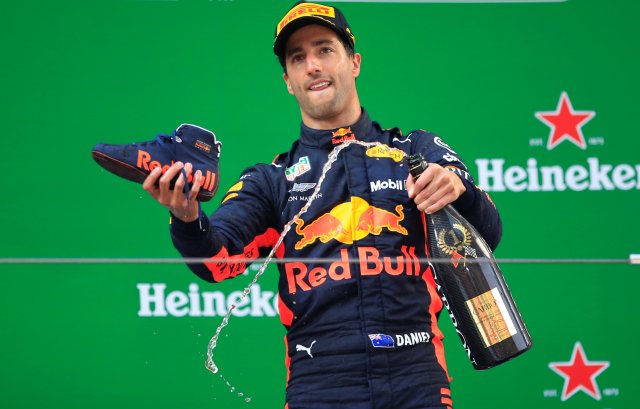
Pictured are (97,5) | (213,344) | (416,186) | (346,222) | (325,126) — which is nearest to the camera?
(416,186)

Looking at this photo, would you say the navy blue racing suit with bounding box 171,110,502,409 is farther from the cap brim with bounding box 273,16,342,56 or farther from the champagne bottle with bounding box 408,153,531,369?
the cap brim with bounding box 273,16,342,56

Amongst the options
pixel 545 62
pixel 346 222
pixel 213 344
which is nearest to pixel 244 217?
pixel 346 222

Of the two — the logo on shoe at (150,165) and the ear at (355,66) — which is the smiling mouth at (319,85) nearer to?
the ear at (355,66)

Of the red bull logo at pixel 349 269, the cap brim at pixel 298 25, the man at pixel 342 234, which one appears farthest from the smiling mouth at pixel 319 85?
the red bull logo at pixel 349 269

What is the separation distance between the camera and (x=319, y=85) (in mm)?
2051

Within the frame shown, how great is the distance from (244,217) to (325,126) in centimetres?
26

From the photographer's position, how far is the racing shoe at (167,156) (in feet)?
5.52

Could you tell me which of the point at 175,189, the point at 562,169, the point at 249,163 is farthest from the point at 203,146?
the point at 562,169

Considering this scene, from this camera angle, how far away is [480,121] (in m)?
2.86

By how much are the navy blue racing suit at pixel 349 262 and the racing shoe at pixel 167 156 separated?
0.27ft

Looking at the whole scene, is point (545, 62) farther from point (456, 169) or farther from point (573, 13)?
point (456, 169)

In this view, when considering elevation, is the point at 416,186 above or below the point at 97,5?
below

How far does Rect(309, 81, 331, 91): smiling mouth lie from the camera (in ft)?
6.73

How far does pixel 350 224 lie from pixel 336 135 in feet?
0.68
